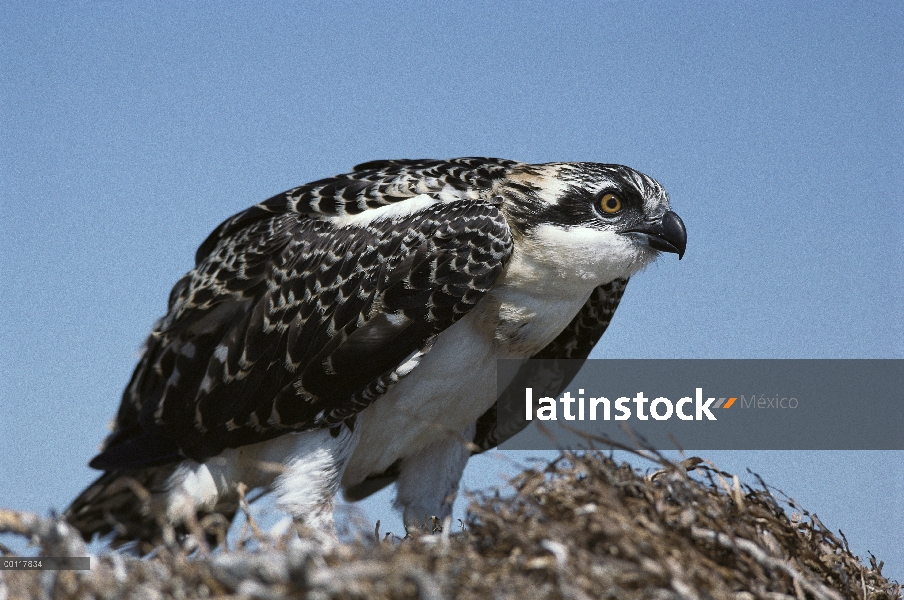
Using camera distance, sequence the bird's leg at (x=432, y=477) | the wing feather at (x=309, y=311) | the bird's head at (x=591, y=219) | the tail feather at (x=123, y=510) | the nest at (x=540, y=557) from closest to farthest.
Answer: the nest at (x=540, y=557)
the wing feather at (x=309, y=311)
the bird's head at (x=591, y=219)
the tail feather at (x=123, y=510)
the bird's leg at (x=432, y=477)

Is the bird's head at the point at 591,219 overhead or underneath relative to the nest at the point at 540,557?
overhead

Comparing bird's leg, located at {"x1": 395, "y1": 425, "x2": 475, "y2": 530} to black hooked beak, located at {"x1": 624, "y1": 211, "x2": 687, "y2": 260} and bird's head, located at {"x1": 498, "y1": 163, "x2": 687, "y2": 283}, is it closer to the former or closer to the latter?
bird's head, located at {"x1": 498, "y1": 163, "x2": 687, "y2": 283}

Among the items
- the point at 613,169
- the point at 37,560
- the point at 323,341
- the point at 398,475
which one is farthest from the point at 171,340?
the point at 613,169

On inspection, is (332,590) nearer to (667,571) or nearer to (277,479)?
(667,571)

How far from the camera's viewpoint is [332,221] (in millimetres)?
6672

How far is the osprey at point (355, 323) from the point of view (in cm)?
609

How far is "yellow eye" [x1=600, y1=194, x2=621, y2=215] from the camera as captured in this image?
21.2 ft

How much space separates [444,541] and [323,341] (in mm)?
2561

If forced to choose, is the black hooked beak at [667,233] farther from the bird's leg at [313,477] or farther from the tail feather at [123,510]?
the tail feather at [123,510]

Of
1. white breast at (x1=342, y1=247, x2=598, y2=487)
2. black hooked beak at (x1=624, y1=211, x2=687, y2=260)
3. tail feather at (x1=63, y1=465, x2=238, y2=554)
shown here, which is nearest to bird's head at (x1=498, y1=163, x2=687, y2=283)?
black hooked beak at (x1=624, y1=211, x2=687, y2=260)

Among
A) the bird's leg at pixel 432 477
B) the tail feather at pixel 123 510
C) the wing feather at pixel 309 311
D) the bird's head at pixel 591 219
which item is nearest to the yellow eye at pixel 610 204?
the bird's head at pixel 591 219

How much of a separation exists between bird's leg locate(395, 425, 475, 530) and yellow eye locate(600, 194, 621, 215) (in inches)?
80.6

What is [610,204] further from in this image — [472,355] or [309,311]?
[309,311]

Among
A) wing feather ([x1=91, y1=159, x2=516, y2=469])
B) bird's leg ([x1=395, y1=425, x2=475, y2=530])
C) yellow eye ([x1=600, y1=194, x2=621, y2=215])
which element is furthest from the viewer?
bird's leg ([x1=395, y1=425, x2=475, y2=530])
